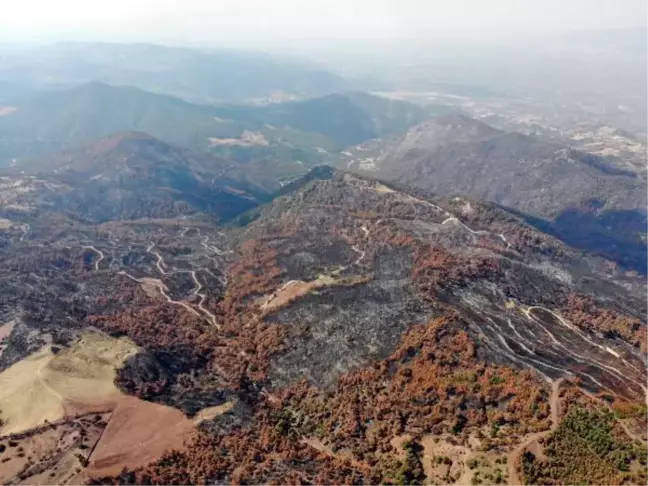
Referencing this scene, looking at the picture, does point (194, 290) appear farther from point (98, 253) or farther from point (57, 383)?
point (57, 383)

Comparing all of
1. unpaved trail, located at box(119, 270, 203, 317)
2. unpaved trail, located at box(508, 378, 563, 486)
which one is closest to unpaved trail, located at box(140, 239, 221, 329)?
unpaved trail, located at box(119, 270, 203, 317)

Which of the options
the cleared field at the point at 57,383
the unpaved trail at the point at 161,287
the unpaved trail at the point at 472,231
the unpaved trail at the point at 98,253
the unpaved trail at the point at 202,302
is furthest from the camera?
the unpaved trail at the point at 98,253

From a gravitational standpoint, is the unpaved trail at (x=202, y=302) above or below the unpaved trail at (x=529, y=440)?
below

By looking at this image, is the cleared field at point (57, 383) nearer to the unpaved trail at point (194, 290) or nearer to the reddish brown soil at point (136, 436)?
the reddish brown soil at point (136, 436)

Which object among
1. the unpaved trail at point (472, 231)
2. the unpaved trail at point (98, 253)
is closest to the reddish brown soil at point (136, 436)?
the unpaved trail at point (98, 253)

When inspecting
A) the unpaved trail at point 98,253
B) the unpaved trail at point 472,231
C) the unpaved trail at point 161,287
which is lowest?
the unpaved trail at point 98,253

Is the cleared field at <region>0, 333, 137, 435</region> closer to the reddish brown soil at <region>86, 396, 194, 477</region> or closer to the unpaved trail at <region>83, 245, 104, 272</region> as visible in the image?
the reddish brown soil at <region>86, 396, 194, 477</region>

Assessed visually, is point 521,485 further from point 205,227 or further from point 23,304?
point 205,227
